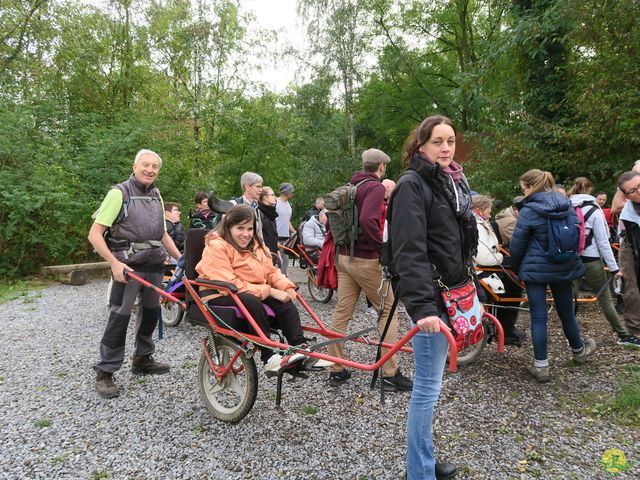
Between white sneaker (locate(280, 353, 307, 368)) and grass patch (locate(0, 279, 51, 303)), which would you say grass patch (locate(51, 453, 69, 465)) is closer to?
white sneaker (locate(280, 353, 307, 368))

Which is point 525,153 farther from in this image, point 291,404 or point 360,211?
point 291,404

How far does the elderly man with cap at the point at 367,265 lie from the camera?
378cm

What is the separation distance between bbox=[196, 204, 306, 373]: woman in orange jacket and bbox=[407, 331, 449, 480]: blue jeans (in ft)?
3.83

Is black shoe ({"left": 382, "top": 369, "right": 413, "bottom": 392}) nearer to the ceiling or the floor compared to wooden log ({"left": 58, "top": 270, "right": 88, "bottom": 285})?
nearer to the ceiling

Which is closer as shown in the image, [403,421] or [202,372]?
[403,421]

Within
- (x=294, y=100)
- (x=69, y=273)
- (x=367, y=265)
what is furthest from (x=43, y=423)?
(x=294, y=100)

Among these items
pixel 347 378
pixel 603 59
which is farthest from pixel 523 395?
pixel 603 59

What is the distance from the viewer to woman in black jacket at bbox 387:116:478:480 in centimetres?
205

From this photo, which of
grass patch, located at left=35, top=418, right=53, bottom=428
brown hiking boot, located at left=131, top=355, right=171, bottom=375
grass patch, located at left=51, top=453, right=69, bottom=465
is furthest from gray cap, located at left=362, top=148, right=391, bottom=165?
grass patch, located at left=35, top=418, right=53, bottom=428

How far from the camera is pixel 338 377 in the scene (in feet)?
12.9

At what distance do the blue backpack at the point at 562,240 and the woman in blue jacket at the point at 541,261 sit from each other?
38mm

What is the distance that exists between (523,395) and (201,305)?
2757mm

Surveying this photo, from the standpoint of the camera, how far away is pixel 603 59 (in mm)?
6707

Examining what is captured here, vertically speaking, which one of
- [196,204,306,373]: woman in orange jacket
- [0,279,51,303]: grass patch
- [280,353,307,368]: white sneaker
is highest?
[196,204,306,373]: woman in orange jacket
